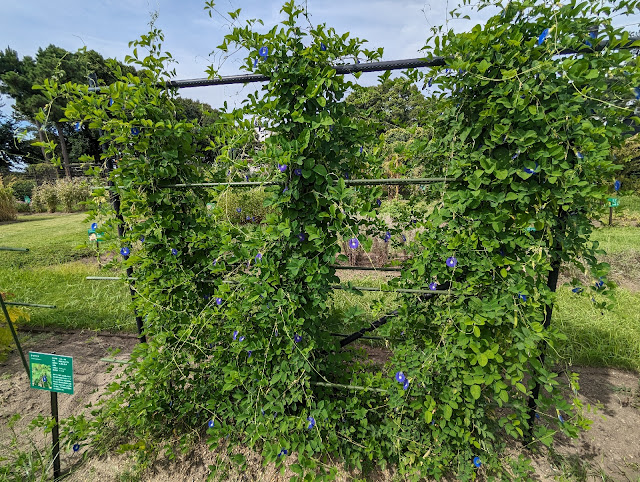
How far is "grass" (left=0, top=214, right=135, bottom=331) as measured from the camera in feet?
9.12

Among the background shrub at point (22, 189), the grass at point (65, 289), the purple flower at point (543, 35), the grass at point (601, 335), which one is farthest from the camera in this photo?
the background shrub at point (22, 189)

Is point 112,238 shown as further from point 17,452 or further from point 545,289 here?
point 545,289

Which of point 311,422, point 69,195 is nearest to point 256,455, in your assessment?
point 311,422

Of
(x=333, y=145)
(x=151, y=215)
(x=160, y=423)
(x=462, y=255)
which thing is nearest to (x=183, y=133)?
(x=151, y=215)

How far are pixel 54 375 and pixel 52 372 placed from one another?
0.7 inches

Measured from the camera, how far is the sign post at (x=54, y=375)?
1405mm

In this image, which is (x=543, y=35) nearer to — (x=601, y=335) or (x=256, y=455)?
(x=256, y=455)

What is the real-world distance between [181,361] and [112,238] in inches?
29.0

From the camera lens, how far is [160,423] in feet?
5.41

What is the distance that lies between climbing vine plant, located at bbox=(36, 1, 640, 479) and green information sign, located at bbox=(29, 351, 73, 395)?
26cm

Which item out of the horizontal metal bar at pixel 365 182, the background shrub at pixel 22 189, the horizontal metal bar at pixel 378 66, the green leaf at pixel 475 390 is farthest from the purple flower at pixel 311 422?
the background shrub at pixel 22 189

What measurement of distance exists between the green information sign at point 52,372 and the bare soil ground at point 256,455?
0.19 meters

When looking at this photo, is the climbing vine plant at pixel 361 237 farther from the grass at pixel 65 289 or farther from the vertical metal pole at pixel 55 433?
the grass at pixel 65 289

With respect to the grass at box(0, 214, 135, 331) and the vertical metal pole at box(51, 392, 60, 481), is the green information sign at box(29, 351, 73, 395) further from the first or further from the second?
the grass at box(0, 214, 135, 331)
